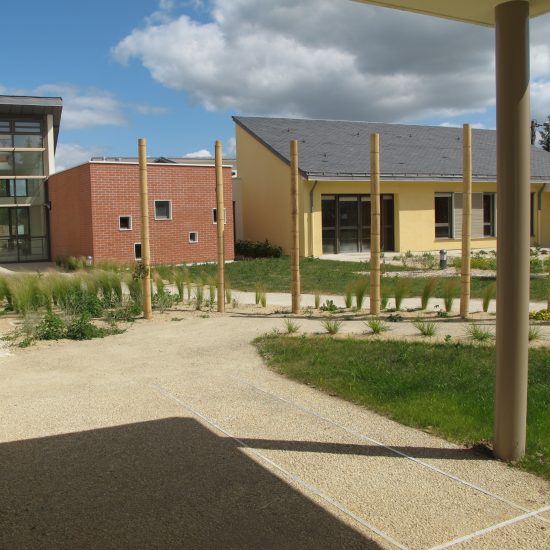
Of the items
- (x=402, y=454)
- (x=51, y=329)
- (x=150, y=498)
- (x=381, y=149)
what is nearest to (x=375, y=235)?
(x=51, y=329)

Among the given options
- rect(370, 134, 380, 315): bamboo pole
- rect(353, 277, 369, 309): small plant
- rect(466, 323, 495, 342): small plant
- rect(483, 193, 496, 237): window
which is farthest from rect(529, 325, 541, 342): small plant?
rect(483, 193, 496, 237): window

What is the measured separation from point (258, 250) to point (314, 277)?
8.98 meters

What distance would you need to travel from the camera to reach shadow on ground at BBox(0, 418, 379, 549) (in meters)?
3.42

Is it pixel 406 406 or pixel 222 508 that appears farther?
pixel 406 406

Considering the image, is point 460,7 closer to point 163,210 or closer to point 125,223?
point 125,223

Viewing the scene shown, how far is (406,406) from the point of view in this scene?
563cm

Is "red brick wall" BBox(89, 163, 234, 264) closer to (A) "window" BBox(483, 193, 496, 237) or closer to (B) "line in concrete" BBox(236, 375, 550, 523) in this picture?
(A) "window" BBox(483, 193, 496, 237)

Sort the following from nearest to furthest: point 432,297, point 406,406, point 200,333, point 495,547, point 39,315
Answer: point 495,547 < point 406,406 < point 200,333 < point 39,315 < point 432,297

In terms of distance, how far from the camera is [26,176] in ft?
93.1

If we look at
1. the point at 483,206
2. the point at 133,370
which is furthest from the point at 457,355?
the point at 483,206

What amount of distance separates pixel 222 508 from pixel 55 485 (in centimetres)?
113

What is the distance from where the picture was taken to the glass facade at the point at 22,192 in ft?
92.2

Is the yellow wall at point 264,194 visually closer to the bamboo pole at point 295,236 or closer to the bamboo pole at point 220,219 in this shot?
the bamboo pole at point 220,219

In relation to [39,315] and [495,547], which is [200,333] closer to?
[39,315]
